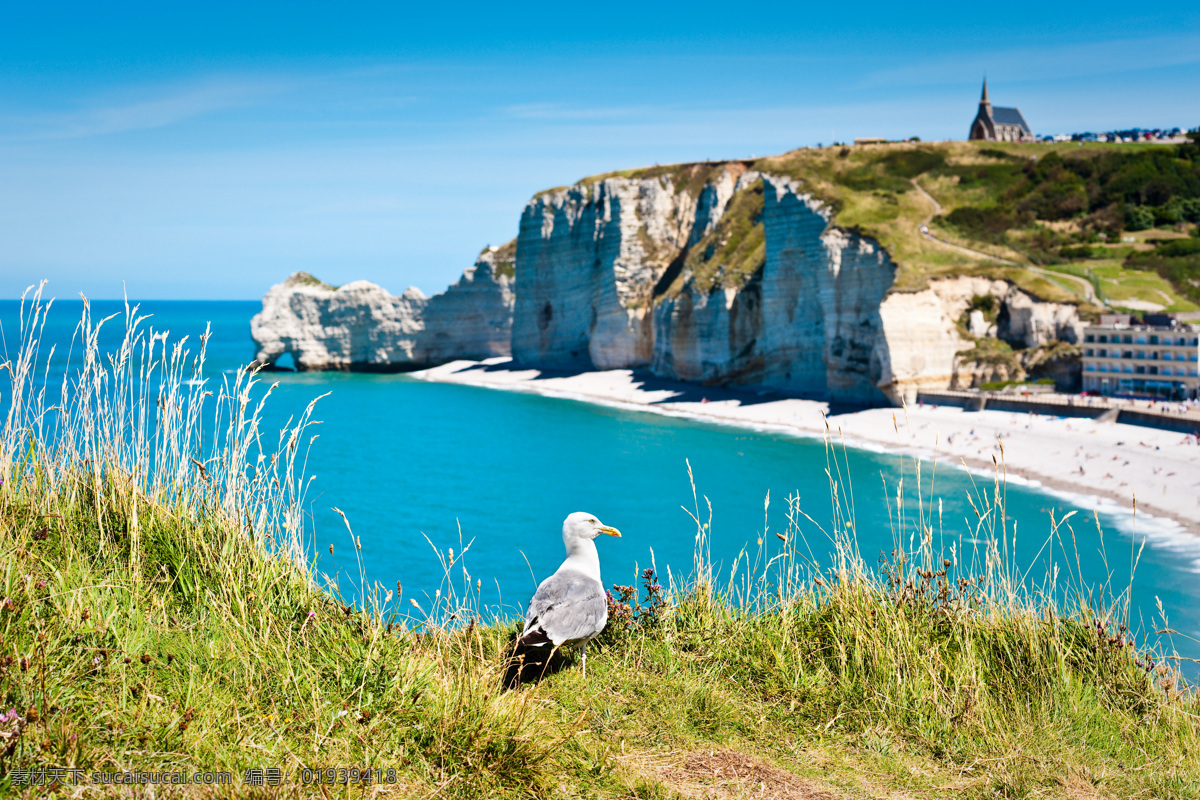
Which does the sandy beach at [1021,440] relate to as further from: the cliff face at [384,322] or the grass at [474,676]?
the cliff face at [384,322]

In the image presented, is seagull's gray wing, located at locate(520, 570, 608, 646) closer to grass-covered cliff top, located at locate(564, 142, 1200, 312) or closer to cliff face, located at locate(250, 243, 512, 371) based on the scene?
grass-covered cliff top, located at locate(564, 142, 1200, 312)

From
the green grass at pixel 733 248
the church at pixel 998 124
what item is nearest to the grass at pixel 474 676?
the green grass at pixel 733 248

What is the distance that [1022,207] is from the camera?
6012 centimetres

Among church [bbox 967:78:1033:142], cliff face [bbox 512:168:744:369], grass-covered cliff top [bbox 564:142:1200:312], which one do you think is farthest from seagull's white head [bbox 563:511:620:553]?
church [bbox 967:78:1033:142]

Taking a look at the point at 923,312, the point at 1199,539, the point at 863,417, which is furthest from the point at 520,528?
the point at 923,312

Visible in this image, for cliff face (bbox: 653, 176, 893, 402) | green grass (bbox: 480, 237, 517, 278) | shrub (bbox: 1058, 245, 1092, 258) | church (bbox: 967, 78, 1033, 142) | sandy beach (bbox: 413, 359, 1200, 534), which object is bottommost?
sandy beach (bbox: 413, 359, 1200, 534)

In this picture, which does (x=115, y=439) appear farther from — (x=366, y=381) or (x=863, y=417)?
(x=366, y=381)

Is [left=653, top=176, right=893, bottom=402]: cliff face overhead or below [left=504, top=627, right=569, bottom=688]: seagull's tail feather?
overhead

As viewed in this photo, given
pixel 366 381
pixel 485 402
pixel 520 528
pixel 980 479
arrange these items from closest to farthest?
1. pixel 520 528
2. pixel 980 479
3. pixel 485 402
4. pixel 366 381

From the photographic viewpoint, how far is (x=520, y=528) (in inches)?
1051

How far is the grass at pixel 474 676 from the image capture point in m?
Result: 3.82

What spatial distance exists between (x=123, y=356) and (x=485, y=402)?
184 feet

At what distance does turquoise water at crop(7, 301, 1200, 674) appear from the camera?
21812 mm

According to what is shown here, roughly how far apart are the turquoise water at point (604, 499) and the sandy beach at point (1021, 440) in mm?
1687
